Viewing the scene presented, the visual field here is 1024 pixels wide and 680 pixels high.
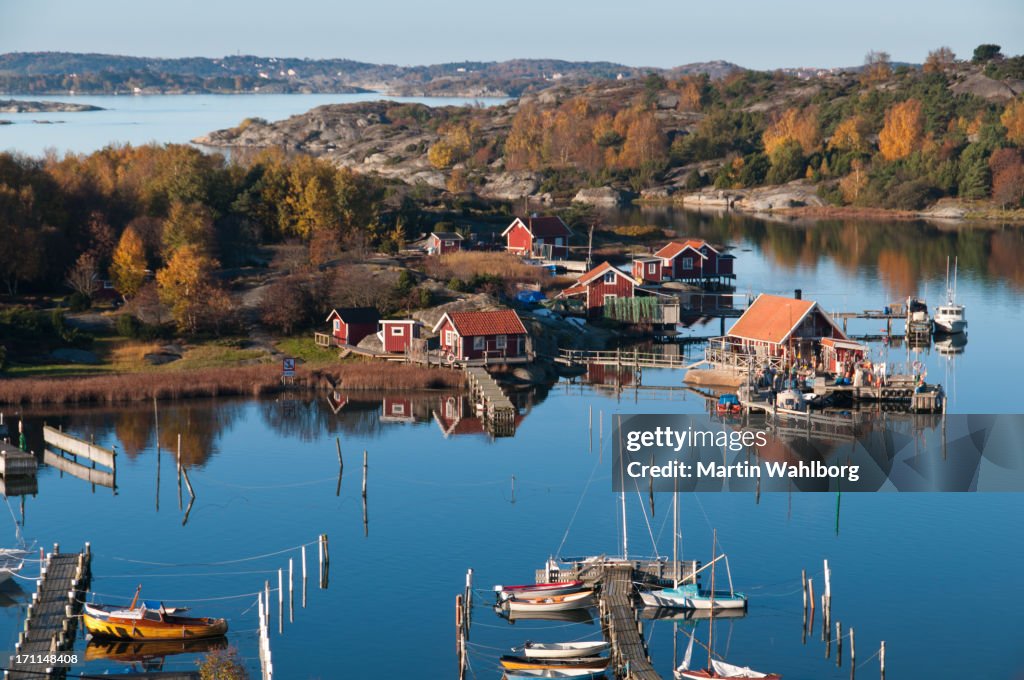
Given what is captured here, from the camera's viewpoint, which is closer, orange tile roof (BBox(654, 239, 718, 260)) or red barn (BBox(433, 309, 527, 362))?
red barn (BBox(433, 309, 527, 362))

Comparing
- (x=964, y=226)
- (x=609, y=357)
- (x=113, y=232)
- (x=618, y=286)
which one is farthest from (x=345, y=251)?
(x=964, y=226)

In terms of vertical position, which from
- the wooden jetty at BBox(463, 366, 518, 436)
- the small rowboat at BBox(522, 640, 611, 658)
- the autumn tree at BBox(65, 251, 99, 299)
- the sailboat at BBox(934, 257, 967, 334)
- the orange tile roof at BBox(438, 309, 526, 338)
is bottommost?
the small rowboat at BBox(522, 640, 611, 658)

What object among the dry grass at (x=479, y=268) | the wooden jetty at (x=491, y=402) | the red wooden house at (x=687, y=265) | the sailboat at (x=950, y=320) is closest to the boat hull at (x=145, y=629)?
A: the wooden jetty at (x=491, y=402)

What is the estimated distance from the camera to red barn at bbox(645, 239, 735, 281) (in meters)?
98.6

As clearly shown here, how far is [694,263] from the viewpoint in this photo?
325 feet

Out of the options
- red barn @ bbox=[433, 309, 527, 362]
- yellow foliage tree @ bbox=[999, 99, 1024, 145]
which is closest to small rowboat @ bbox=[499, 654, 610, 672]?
red barn @ bbox=[433, 309, 527, 362]

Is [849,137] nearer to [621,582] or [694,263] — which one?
[694,263]

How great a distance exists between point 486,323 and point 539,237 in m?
40.6

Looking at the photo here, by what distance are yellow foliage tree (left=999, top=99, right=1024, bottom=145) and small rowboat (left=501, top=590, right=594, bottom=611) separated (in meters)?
138

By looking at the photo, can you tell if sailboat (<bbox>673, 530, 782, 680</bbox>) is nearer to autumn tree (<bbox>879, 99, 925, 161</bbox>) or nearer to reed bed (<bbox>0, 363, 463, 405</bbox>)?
reed bed (<bbox>0, 363, 463, 405</bbox>)

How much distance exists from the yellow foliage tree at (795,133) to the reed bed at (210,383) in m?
123

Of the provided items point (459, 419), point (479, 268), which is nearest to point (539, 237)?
point (479, 268)

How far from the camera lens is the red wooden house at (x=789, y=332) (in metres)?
70.4

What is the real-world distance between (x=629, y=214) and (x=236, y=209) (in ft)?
226
